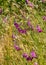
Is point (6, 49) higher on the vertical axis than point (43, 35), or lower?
higher

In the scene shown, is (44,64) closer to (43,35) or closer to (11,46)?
(11,46)

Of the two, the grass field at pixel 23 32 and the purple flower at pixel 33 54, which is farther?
the purple flower at pixel 33 54

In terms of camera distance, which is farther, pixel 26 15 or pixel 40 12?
pixel 40 12

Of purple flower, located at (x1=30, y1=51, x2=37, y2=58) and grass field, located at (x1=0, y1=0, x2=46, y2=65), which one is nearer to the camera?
grass field, located at (x1=0, y1=0, x2=46, y2=65)

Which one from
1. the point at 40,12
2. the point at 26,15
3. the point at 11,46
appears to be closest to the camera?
the point at 11,46

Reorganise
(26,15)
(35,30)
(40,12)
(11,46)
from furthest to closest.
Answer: (40,12)
(26,15)
(35,30)
(11,46)

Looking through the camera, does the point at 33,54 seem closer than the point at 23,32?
Yes

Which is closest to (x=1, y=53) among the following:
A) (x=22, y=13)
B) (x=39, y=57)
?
(x=39, y=57)

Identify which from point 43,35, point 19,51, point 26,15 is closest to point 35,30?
point 43,35
